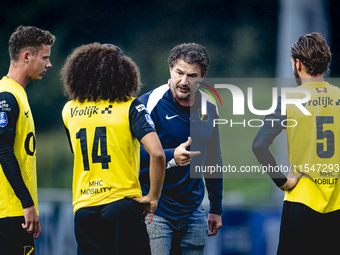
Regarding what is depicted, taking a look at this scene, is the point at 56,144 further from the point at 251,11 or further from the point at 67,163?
the point at 251,11

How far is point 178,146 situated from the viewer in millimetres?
2742

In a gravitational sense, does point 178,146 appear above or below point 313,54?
below

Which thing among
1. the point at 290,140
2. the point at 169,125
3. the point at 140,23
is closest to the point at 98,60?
the point at 169,125

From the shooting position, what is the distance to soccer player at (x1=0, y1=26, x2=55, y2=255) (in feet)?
8.03

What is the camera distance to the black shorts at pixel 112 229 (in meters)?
2.24

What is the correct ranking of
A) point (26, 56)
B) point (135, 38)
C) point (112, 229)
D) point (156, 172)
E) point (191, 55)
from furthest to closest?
1. point (135, 38)
2. point (191, 55)
3. point (26, 56)
4. point (156, 172)
5. point (112, 229)

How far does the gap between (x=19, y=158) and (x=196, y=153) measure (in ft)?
3.65

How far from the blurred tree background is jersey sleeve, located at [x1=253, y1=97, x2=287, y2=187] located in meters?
6.55

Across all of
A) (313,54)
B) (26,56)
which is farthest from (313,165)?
(26,56)

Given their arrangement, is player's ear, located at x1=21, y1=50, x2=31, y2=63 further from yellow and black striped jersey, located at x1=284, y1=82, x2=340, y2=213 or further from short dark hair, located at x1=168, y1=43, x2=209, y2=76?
yellow and black striped jersey, located at x1=284, y1=82, x2=340, y2=213

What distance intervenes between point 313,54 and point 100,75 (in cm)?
129

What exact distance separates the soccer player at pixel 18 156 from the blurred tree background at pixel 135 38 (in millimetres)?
6293

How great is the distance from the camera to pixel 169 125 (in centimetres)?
286

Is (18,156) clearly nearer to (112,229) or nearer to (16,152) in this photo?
(16,152)
